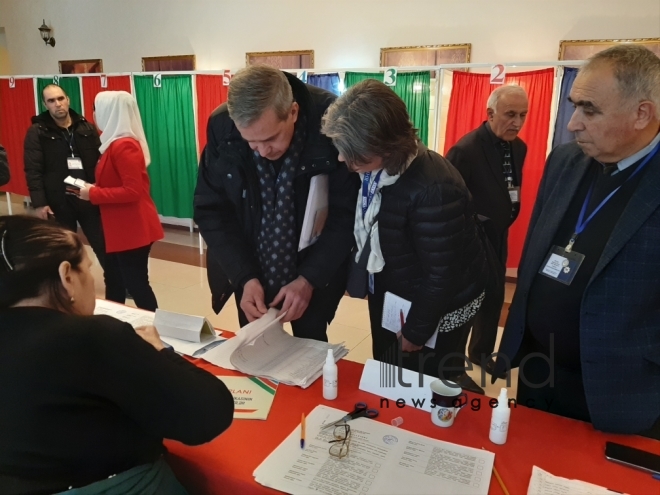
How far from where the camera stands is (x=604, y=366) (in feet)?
4.02

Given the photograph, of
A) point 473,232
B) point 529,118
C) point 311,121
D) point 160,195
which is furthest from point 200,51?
point 473,232

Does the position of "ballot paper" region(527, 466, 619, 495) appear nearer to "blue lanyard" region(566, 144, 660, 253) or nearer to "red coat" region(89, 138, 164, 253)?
"blue lanyard" region(566, 144, 660, 253)

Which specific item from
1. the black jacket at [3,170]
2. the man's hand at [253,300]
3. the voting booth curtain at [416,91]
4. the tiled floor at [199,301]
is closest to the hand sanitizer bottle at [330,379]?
the man's hand at [253,300]

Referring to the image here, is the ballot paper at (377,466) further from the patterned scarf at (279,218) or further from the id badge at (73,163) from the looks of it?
the id badge at (73,163)

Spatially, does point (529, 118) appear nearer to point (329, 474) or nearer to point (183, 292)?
point (183, 292)

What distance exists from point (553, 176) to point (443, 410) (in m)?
0.81

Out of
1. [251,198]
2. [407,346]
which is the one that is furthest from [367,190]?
[407,346]

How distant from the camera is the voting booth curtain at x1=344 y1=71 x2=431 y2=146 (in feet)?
13.9

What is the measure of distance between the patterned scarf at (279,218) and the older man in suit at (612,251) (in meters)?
0.85

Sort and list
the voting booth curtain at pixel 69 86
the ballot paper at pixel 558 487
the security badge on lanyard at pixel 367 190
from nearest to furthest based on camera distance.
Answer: the ballot paper at pixel 558 487, the security badge on lanyard at pixel 367 190, the voting booth curtain at pixel 69 86

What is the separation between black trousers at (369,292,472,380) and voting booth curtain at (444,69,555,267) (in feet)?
9.09

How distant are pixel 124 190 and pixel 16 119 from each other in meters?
5.47

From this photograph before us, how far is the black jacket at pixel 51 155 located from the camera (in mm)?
3332

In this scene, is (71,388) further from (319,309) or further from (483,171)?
(483,171)
